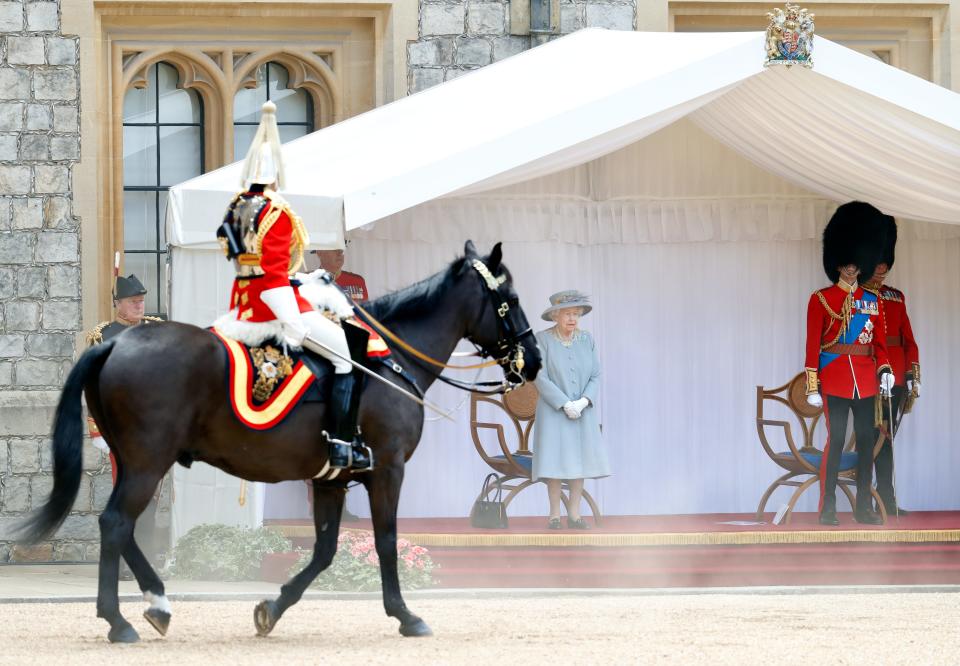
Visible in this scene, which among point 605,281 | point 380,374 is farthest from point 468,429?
point 380,374

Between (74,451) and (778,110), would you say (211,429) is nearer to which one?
(74,451)

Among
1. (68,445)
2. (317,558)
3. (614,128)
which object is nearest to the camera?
(68,445)

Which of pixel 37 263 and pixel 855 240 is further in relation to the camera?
pixel 37 263

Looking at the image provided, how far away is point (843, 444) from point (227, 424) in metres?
4.96

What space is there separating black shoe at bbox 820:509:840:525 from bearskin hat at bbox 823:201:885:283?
1.62 m

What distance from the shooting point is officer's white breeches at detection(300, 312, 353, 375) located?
781 cm

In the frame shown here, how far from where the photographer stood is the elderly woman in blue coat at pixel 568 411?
36.4ft

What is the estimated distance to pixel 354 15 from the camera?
13.7 metres

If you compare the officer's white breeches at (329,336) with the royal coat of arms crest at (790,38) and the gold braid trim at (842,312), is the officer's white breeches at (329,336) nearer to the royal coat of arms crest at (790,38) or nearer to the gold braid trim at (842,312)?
the royal coat of arms crest at (790,38)

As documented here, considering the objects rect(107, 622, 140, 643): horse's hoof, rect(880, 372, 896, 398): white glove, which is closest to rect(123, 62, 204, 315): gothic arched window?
rect(880, 372, 896, 398): white glove

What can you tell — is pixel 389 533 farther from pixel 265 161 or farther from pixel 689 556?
pixel 689 556

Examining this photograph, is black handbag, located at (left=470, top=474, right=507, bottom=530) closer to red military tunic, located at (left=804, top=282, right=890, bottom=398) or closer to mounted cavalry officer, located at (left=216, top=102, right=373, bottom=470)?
red military tunic, located at (left=804, top=282, right=890, bottom=398)

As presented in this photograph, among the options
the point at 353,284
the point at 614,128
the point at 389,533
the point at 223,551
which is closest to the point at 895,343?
the point at 614,128

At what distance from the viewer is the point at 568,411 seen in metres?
11.1
